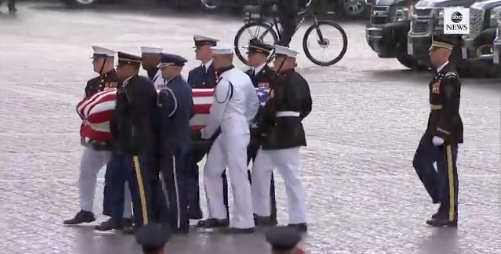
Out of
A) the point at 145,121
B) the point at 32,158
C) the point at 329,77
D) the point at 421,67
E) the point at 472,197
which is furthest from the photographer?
the point at 421,67

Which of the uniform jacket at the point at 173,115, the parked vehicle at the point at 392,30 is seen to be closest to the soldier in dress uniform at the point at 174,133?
the uniform jacket at the point at 173,115

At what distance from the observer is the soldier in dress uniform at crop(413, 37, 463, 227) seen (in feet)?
35.1

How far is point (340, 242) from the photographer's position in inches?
402

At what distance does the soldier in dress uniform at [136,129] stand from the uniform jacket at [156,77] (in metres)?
0.59

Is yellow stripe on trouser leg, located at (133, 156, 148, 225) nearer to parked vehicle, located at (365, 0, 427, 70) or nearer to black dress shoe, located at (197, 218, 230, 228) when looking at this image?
black dress shoe, located at (197, 218, 230, 228)

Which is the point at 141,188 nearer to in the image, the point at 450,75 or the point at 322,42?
the point at 450,75

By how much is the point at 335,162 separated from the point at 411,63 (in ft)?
32.3

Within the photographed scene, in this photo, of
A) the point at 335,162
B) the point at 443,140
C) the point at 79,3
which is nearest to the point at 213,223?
the point at 443,140

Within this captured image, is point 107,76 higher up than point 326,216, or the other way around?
point 107,76

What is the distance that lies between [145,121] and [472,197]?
3.57m

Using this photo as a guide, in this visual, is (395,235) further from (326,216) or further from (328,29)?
(328,29)

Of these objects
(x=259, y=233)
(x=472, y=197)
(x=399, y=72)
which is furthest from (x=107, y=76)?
(x=399, y=72)

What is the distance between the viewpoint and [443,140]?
1073 cm

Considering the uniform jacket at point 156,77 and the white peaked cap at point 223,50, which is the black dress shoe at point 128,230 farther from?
the white peaked cap at point 223,50
